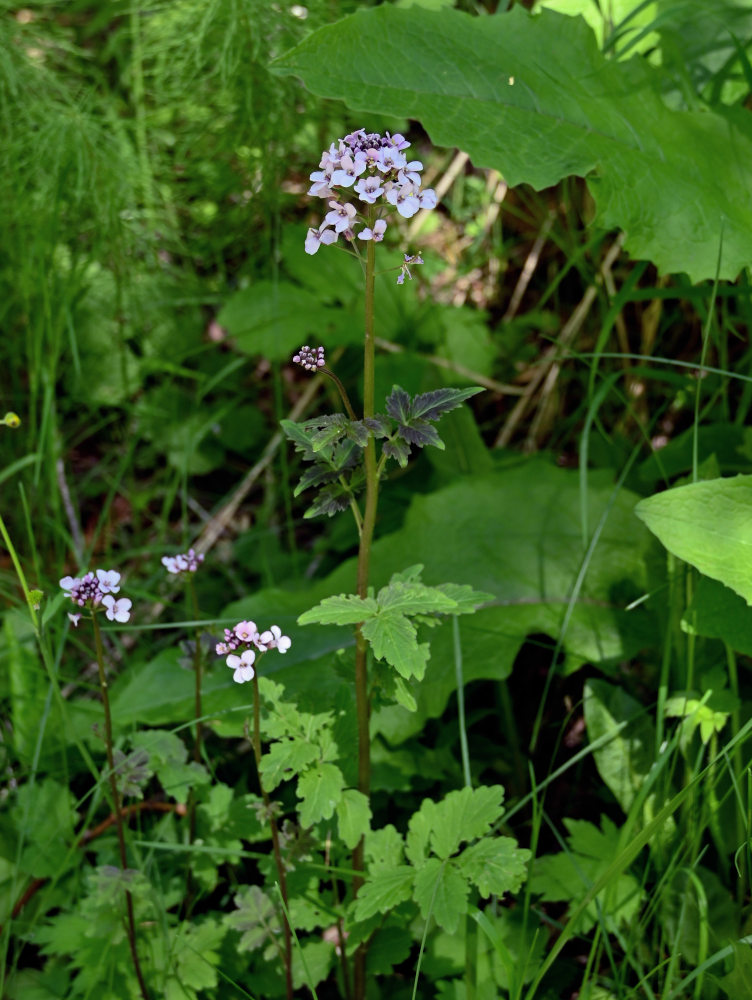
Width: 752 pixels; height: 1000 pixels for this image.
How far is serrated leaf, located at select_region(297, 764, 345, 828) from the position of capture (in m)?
1.19

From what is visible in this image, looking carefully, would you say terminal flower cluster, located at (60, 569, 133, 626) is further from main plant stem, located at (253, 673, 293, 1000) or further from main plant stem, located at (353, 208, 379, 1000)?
main plant stem, located at (353, 208, 379, 1000)

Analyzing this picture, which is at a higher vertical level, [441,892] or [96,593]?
[96,593]

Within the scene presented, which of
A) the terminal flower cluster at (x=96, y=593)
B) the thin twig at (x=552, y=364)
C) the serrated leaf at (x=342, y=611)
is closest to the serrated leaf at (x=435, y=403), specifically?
the serrated leaf at (x=342, y=611)

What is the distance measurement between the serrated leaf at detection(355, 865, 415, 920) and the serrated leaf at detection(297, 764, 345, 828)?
13 centimetres

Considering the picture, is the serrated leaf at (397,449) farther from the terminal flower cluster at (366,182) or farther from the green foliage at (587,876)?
the green foliage at (587,876)

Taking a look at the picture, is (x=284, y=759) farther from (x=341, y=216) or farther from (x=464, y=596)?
(x=341, y=216)

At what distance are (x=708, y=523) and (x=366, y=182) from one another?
0.72m

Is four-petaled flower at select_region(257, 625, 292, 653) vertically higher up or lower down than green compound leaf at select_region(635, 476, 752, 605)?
lower down

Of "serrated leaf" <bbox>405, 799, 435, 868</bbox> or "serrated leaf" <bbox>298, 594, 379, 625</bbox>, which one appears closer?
"serrated leaf" <bbox>298, 594, 379, 625</bbox>

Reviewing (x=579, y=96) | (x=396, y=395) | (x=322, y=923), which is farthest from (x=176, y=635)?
(x=579, y=96)

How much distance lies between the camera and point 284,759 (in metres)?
1.21

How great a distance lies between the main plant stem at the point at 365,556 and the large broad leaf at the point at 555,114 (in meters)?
0.59

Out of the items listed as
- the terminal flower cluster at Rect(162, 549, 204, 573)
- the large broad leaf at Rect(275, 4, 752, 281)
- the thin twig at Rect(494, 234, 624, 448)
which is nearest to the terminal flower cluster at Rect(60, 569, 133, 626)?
the terminal flower cluster at Rect(162, 549, 204, 573)

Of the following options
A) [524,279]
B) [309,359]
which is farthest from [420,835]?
[524,279]
